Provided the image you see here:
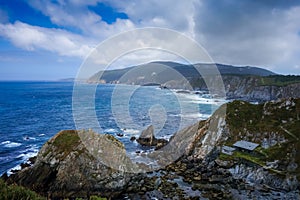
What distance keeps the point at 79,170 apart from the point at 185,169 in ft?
57.2

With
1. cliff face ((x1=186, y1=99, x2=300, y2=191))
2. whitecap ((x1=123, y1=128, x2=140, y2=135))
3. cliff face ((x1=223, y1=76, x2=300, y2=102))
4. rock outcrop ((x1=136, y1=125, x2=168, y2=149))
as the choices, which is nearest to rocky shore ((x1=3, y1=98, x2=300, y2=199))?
cliff face ((x1=186, y1=99, x2=300, y2=191))

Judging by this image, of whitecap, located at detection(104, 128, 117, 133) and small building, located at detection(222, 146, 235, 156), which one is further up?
small building, located at detection(222, 146, 235, 156)

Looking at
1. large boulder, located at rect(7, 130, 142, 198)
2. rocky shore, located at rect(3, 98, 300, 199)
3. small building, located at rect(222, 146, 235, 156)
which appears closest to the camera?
large boulder, located at rect(7, 130, 142, 198)

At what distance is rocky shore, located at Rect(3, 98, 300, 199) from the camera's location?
31203 mm

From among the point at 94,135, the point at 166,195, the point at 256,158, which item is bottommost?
the point at 166,195

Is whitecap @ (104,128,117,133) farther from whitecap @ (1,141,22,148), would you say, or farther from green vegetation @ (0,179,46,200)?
green vegetation @ (0,179,46,200)

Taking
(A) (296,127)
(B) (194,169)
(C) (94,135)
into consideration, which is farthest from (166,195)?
(A) (296,127)

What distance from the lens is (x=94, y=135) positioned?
122 ft

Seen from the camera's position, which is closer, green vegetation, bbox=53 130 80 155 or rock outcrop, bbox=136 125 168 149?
green vegetation, bbox=53 130 80 155

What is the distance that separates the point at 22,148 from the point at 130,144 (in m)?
21.2

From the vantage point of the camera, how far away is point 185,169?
132 ft

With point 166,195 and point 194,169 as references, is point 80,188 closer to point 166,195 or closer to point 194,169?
point 166,195

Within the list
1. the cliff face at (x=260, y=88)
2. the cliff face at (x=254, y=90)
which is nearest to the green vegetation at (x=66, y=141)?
the cliff face at (x=260, y=88)

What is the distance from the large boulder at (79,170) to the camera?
100 ft
